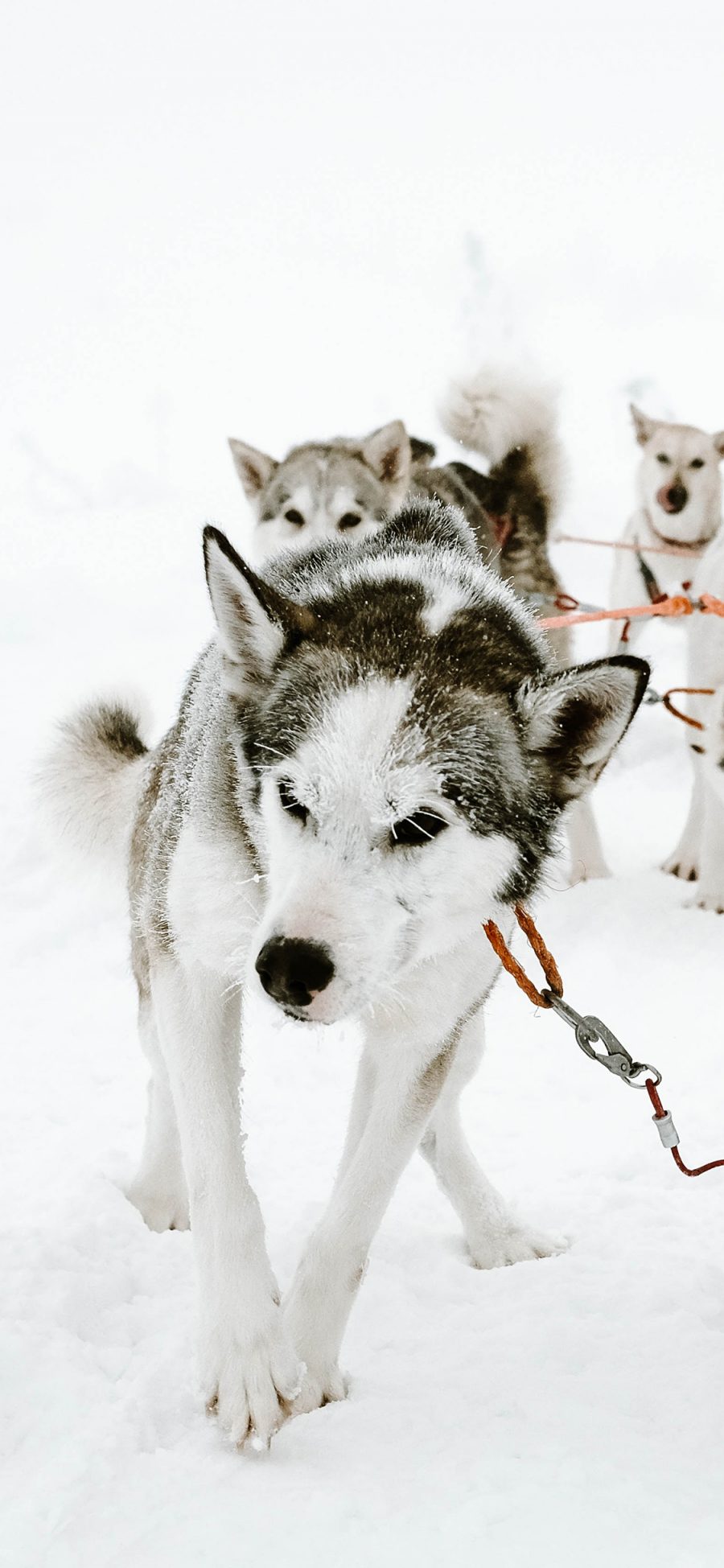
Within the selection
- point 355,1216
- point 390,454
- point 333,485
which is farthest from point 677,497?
point 355,1216

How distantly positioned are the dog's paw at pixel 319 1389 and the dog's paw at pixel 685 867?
13.2 ft

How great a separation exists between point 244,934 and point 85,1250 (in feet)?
3.02

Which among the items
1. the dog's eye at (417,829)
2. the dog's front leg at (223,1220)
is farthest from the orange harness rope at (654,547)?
the dog's eye at (417,829)

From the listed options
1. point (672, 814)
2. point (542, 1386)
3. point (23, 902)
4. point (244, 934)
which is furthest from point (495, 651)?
point (672, 814)

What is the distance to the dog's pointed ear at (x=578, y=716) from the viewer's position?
175 centimetres

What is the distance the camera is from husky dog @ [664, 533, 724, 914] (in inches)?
163

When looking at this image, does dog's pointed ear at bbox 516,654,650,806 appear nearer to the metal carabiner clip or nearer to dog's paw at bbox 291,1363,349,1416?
the metal carabiner clip

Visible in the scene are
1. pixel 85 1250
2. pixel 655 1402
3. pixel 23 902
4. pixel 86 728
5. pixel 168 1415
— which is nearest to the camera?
pixel 168 1415

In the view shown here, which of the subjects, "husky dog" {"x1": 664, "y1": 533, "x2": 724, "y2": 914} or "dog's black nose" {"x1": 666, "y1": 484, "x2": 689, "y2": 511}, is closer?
"husky dog" {"x1": 664, "y1": 533, "x2": 724, "y2": 914}

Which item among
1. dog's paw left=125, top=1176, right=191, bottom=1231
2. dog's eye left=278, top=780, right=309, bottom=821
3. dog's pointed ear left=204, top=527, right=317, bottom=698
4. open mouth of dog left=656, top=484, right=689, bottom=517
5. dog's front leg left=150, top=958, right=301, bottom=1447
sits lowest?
dog's paw left=125, top=1176, right=191, bottom=1231

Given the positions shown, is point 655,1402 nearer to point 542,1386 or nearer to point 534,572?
point 542,1386

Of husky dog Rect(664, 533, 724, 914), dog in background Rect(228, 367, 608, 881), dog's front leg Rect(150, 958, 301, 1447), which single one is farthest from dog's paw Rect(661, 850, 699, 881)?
dog's front leg Rect(150, 958, 301, 1447)

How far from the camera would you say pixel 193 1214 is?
2.00 m

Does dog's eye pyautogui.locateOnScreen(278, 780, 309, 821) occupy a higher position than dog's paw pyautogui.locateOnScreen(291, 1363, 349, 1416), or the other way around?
dog's eye pyautogui.locateOnScreen(278, 780, 309, 821)
